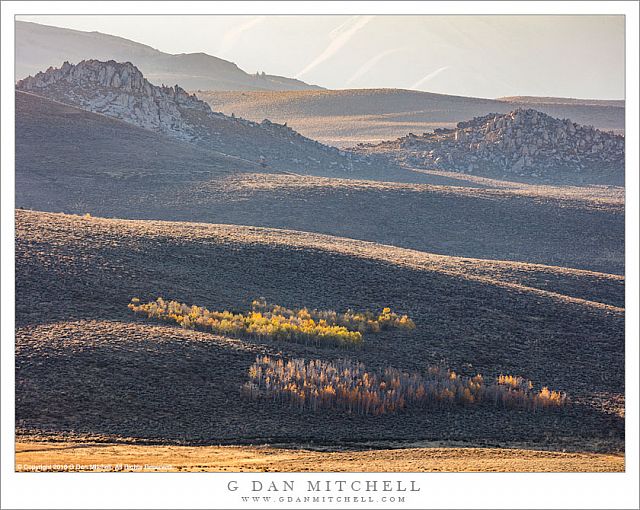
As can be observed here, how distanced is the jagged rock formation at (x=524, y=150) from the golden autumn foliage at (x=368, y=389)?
44632 mm

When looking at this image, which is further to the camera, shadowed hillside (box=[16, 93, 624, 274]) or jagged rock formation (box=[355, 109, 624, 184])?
jagged rock formation (box=[355, 109, 624, 184])

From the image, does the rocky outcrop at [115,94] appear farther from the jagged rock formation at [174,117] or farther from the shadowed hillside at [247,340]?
the shadowed hillside at [247,340]

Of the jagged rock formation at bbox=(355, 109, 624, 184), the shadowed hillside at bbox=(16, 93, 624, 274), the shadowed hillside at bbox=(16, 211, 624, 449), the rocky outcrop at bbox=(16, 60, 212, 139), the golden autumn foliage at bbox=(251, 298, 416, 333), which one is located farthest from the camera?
the jagged rock formation at bbox=(355, 109, 624, 184)

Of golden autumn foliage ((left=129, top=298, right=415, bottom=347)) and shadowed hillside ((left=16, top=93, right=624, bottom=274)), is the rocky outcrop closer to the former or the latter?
shadowed hillside ((left=16, top=93, right=624, bottom=274))

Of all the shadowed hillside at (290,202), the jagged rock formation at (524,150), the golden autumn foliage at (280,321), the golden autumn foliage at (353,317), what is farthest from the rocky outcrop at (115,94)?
the golden autumn foliage at (280,321)

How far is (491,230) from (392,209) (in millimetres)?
3852

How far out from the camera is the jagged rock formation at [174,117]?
52.7 metres

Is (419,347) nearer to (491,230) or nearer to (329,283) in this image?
(329,283)

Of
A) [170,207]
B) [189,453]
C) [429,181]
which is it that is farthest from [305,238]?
[429,181]

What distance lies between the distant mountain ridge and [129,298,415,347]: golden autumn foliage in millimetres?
150463

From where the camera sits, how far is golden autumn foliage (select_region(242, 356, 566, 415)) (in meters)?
13.8

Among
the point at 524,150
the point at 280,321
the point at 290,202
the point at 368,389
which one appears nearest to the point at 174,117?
the point at 290,202

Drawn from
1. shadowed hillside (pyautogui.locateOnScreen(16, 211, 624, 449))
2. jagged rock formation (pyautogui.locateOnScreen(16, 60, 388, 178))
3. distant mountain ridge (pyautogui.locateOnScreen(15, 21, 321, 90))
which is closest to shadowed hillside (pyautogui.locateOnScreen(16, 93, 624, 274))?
jagged rock formation (pyautogui.locateOnScreen(16, 60, 388, 178))

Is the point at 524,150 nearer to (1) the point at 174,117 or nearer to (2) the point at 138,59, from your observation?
(1) the point at 174,117
